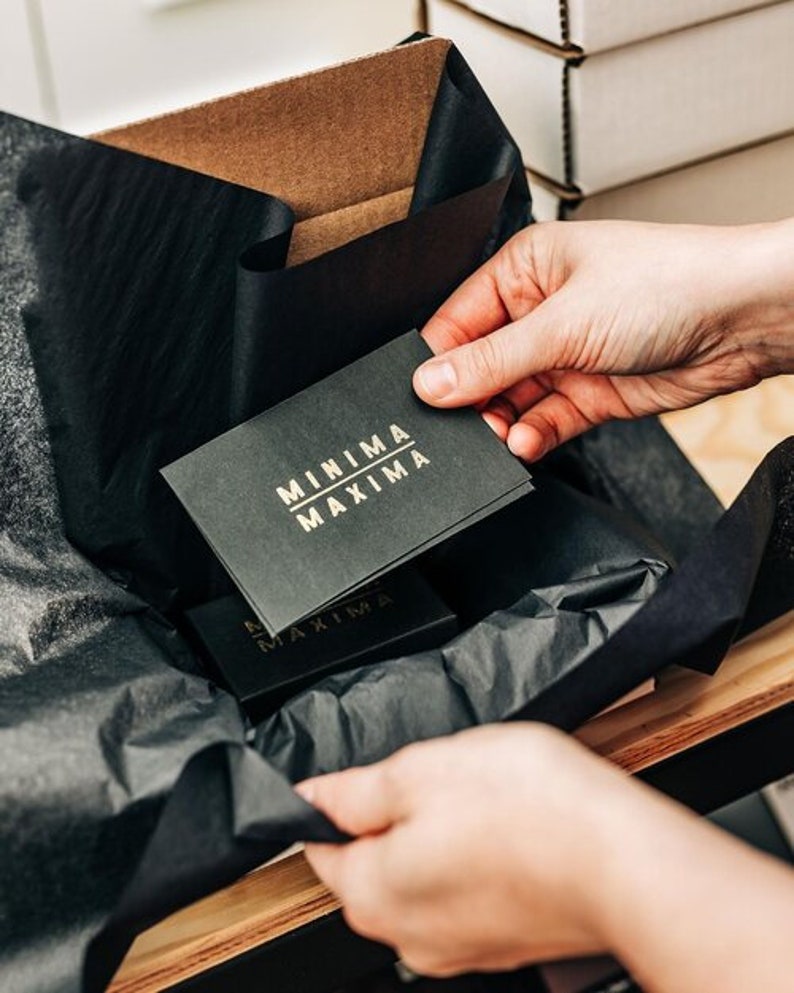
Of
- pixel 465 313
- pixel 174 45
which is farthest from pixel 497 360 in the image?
pixel 174 45

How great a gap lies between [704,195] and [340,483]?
0.36m

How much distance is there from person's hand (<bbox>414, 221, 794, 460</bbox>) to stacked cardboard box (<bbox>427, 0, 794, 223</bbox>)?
100mm

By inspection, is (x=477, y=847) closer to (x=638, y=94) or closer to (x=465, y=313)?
(x=465, y=313)

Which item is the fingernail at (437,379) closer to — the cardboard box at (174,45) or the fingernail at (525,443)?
the fingernail at (525,443)

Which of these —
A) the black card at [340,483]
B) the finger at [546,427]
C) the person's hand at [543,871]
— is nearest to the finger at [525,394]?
the finger at [546,427]

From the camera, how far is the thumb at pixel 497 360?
0.60 metres

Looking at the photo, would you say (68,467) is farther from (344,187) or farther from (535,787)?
(535,787)

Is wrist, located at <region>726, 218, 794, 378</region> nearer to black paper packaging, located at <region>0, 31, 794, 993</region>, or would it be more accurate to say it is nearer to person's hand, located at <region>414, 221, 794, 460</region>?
person's hand, located at <region>414, 221, 794, 460</region>

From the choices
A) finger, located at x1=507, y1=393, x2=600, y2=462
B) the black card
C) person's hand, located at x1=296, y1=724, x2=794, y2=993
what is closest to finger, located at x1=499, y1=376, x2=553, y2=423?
finger, located at x1=507, y1=393, x2=600, y2=462

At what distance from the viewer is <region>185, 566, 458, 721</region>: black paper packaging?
0.59 meters

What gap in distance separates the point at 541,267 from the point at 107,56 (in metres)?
0.42

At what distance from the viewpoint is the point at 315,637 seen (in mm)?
609

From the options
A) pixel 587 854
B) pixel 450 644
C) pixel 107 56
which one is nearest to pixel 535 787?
pixel 587 854

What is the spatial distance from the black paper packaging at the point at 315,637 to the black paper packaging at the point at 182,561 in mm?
24
